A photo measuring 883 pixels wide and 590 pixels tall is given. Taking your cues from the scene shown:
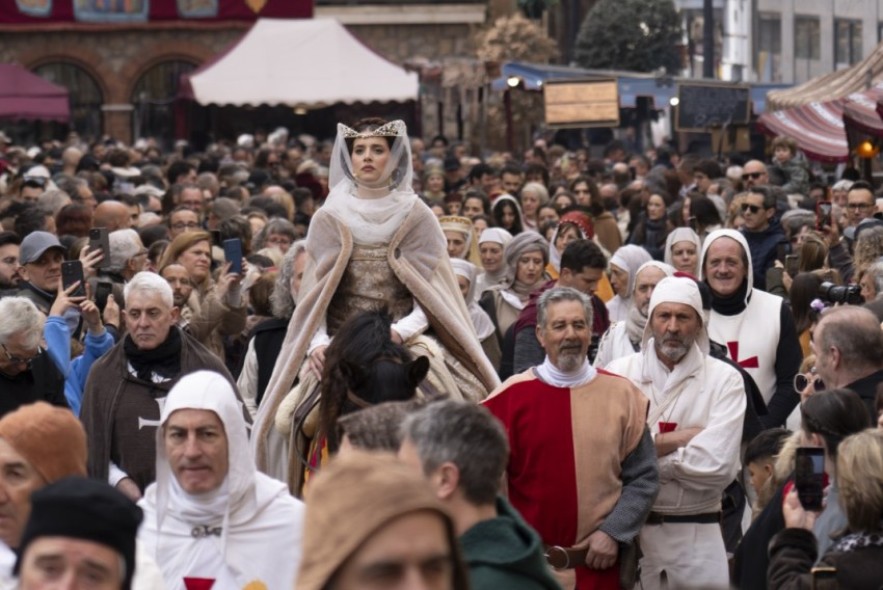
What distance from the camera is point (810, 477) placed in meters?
5.95

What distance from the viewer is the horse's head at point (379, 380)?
6703mm

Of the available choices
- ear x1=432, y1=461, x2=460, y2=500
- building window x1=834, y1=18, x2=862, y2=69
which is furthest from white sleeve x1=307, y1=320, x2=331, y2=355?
building window x1=834, y1=18, x2=862, y2=69

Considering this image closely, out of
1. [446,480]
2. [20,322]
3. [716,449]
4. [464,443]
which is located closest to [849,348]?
[716,449]

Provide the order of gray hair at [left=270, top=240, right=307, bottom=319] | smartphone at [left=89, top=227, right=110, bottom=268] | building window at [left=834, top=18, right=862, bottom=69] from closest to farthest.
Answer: gray hair at [left=270, top=240, right=307, bottom=319] → smartphone at [left=89, top=227, right=110, bottom=268] → building window at [left=834, top=18, right=862, bottom=69]

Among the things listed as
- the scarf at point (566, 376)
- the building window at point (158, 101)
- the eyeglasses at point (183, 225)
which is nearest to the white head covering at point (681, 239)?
the eyeglasses at point (183, 225)

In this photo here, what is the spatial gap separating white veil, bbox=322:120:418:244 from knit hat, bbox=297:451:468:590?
15.4ft

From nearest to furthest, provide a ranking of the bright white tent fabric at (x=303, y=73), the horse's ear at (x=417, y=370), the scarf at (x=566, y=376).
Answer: the horse's ear at (x=417, y=370), the scarf at (x=566, y=376), the bright white tent fabric at (x=303, y=73)

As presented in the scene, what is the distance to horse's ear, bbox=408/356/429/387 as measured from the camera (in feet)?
21.8

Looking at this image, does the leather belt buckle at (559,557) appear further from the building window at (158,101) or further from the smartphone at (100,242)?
the building window at (158,101)

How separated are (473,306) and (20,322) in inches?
145

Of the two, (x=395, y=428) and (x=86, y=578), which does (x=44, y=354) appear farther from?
(x=86, y=578)

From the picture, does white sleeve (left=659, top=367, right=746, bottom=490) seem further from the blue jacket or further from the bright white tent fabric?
the bright white tent fabric

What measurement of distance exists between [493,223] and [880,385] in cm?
937

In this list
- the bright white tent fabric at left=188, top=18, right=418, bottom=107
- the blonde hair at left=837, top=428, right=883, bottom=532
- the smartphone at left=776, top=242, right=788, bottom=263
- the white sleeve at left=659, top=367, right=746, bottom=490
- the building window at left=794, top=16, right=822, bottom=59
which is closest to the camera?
the blonde hair at left=837, top=428, right=883, bottom=532
